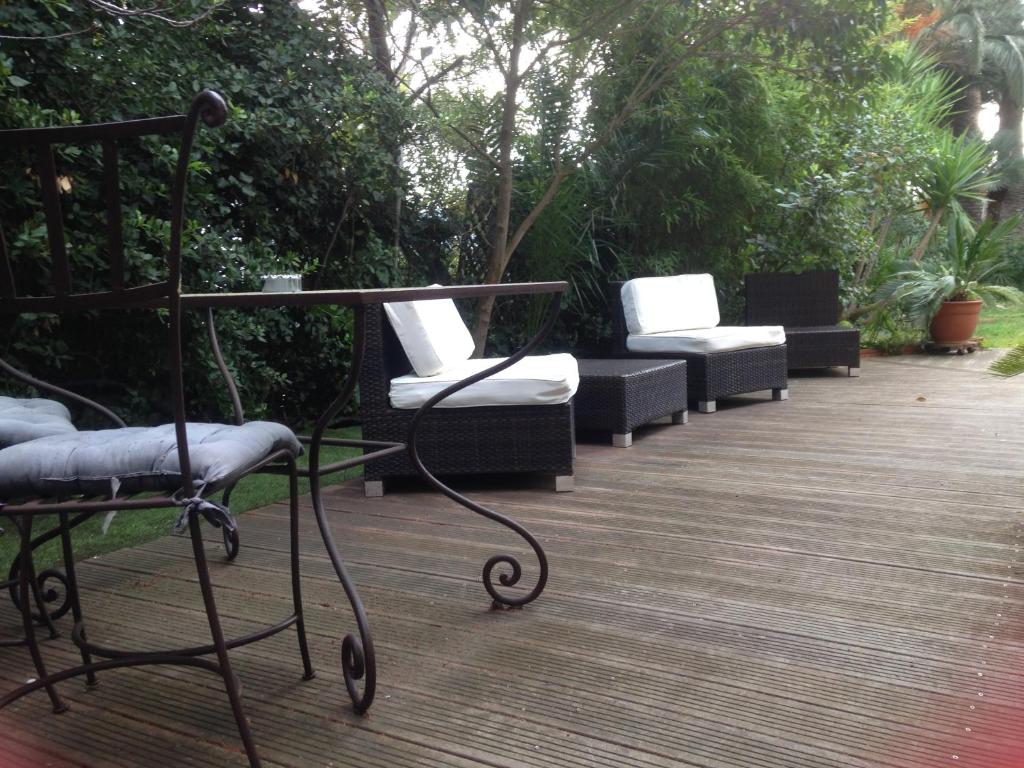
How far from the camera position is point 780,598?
7.11 feet

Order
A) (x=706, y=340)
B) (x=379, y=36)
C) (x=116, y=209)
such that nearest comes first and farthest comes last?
(x=116, y=209) < (x=706, y=340) < (x=379, y=36)

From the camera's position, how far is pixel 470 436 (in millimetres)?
3412

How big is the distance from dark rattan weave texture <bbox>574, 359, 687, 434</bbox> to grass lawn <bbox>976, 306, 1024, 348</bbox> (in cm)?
497

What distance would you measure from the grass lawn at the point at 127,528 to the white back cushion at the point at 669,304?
2487 mm

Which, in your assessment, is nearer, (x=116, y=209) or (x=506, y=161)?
(x=116, y=209)

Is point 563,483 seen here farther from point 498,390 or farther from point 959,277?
point 959,277

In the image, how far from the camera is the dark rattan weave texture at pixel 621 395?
4.16 m

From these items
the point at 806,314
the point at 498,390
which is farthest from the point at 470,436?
the point at 806,314

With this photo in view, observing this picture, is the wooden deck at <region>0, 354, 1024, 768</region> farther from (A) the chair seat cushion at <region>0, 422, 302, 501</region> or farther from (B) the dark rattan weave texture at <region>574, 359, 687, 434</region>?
(B) the dark rattan weave texture at <region>574, 359, 687, 434</region>

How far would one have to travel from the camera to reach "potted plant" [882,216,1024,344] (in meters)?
7.37

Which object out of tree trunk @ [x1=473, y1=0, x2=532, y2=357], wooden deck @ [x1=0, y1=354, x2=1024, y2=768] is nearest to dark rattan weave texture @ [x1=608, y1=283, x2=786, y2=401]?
tree trunk @ [x1=473, y1=0, x2=532, y2=357]

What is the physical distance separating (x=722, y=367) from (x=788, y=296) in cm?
175

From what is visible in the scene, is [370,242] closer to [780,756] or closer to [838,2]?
[838,2]

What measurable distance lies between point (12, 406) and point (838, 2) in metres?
4.11
